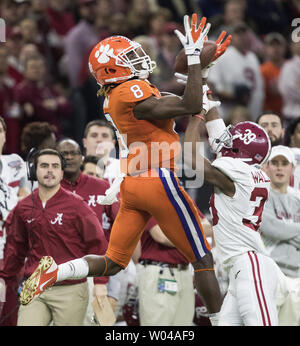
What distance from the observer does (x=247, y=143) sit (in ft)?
18.4

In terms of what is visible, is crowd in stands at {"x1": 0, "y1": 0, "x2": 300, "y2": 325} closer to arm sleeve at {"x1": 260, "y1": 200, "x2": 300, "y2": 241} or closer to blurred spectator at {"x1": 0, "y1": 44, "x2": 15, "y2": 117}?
blurred spectator at {"x1": 0, "y1": 44, "x2": 15, "y2": 117}

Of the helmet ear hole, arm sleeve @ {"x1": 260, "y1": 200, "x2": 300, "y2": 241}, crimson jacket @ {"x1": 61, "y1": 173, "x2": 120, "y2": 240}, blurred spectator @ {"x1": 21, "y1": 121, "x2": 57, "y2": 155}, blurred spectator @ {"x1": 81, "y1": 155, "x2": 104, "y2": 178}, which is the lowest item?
arm sleeve @ {"x1": 260, "y1": 200, "x2": 300, "y2": 241}

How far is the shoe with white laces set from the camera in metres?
5.55

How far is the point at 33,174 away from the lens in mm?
6754

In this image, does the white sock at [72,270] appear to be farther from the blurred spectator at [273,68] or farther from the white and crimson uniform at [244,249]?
the blurred spectator at [273,68]

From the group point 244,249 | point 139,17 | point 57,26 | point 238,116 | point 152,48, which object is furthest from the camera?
point 139,17

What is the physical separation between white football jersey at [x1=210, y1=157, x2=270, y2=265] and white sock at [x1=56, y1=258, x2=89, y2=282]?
0.94 m

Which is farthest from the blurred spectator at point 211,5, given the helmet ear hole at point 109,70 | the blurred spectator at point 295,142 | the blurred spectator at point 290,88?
the helmet ear hole at point 109,70

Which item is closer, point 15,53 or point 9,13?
point 15,53

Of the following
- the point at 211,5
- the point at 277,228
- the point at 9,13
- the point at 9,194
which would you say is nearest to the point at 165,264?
the point at 277,228

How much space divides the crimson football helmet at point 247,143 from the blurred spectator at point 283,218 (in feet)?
3.61

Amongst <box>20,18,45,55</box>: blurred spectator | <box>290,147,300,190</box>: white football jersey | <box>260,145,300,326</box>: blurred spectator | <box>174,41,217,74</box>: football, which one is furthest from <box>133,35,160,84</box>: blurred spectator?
<box>174,41,217,74</box>: football

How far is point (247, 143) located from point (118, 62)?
1.04 metres

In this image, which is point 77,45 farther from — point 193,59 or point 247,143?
point 247,143
